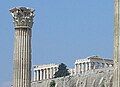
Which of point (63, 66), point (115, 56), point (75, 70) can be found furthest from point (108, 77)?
point (75, 70)

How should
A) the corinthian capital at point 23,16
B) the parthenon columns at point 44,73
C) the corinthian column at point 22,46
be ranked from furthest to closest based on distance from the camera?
the parthenon columns at point 44,73 < the corinthian capital at point 23,16 < the corinthian column at point 22,46

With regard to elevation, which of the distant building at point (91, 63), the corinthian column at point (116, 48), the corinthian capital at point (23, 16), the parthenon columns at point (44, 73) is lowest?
the parthenon columns at point (44, 73)

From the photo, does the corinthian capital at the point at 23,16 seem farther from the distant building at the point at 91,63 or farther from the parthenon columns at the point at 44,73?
the parthenon columns at the point at 44,73

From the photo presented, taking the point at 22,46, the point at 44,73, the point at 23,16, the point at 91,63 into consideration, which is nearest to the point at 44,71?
the point at 44,73

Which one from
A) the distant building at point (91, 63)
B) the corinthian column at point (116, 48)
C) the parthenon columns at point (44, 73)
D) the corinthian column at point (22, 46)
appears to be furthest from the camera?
the parthenon columns at point (44, 73)

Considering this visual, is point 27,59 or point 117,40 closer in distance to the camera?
point 117,40

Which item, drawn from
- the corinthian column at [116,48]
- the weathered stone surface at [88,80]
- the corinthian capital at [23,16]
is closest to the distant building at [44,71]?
the weathered stone surface at [88,80]

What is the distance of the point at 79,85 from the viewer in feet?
164

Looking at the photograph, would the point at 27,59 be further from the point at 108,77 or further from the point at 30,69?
the point at 108,77

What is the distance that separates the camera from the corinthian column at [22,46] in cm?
1673

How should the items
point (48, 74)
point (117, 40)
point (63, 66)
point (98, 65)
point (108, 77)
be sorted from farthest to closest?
point (48, 74) < point (98, 65) < point (63, 66) < point (108, 77) < point (117, 40)

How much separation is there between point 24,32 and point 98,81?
30981 millimetres

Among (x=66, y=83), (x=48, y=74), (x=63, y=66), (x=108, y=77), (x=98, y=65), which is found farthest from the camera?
(x=48, y=74)

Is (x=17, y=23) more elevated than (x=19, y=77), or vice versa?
(x=17, y=23)
